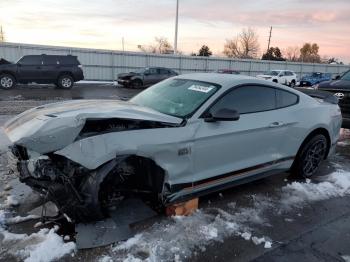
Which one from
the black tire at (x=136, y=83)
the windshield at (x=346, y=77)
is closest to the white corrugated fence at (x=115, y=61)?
the black tire at (x=136, y=83)

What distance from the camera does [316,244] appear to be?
390 centimetres

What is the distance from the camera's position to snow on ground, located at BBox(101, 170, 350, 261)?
3561 millimetres

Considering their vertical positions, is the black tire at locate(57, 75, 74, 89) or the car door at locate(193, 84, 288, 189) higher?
the car door at locate(193, 84, 288, 189)

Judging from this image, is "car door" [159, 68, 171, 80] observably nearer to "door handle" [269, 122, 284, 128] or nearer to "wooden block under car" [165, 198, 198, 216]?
"door handle" [269, 122, 284, 128]

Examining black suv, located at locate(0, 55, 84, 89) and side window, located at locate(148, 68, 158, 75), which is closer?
black suv, located at locate(0, 55, 84, 89)

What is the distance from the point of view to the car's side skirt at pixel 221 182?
4125 millimetres

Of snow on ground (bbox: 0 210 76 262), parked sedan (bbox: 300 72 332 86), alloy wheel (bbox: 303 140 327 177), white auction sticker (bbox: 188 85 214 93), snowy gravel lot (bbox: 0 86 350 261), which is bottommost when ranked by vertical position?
parked sedan (bbox: 300 72 332 86)

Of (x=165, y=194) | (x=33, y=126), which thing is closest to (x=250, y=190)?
(x=165, y=194)

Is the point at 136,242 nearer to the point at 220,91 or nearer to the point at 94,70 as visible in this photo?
the point at 220,91

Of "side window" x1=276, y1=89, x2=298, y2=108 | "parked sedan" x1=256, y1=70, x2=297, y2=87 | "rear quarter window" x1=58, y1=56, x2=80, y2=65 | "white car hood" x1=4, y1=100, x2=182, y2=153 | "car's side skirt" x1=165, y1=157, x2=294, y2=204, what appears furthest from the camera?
"parked sedan" x1=256, y1=70, x2=297, y2=87

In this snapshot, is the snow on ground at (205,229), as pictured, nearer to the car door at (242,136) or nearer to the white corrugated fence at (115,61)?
the car door at (242,136)

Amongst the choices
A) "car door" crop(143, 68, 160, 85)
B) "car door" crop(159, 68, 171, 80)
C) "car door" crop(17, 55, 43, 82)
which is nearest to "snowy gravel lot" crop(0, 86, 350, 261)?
"car door" crop(17, 55, 43, 82)

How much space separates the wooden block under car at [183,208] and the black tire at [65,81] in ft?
59.6

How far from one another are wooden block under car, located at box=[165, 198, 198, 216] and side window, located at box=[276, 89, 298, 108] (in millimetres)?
1897
